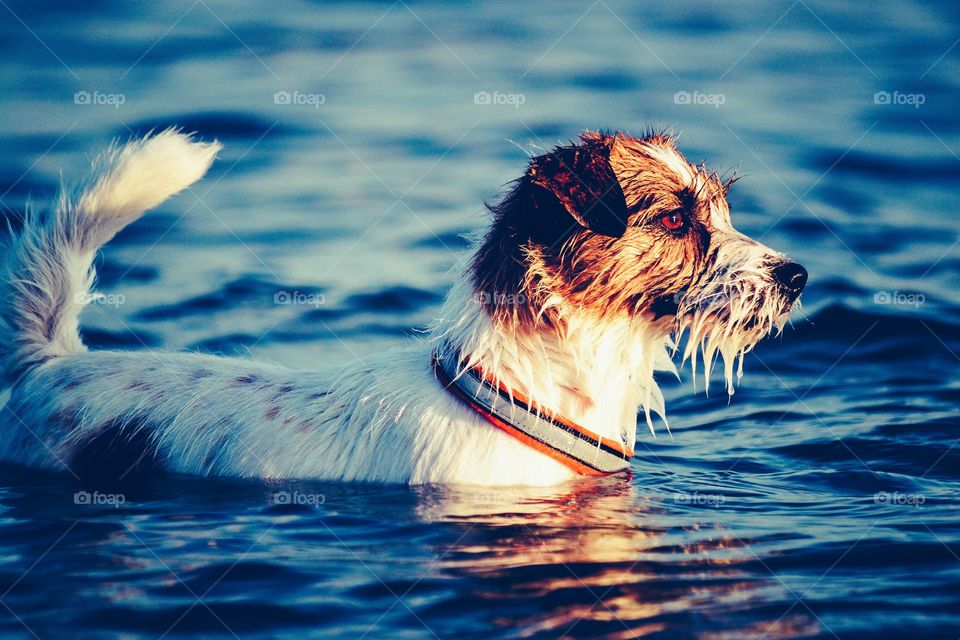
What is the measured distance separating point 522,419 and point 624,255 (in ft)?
2.67

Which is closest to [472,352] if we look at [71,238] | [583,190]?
[583,190]

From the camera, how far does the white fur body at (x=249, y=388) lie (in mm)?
4848

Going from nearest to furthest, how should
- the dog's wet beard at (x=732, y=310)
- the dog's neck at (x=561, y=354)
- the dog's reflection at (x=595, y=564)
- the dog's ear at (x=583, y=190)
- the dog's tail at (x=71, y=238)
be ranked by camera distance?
1. the dog's reflection at (x=595, y=564)
2. the dog's ear at (x=583, y=190)
3. the dog's wet beard at (x=732, y=310)
4. the dog's neck at (x=561, y=354)
5. the dog's tail at (x=71, y=238)

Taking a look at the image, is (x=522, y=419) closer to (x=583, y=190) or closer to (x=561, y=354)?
(x=561, y=354)

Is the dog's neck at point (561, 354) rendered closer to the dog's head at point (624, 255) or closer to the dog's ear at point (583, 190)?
the dog's head at point (624, 255)

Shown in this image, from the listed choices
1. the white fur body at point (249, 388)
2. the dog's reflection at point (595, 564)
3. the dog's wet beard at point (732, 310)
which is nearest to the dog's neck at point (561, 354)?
the white fur body at point (249, 388)

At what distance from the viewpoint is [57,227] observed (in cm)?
548

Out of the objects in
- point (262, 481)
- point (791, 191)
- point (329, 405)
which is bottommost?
point (262, 481)

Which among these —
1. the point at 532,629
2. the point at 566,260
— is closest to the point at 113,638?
the point at 532,629

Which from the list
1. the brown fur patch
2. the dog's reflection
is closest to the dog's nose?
the brown fur patch

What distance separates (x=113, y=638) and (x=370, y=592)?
2.84 ft

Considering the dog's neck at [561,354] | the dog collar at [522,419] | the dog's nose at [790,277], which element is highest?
→ the dog's nose at [790,277]

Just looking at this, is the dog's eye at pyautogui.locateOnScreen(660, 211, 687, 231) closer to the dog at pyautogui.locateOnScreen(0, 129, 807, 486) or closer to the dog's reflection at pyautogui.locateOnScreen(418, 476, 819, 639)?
the dog at pyautogui.locateOnScreen(0, 129, 807, 486)

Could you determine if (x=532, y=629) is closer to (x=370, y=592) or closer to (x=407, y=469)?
(x=370, y=592)
